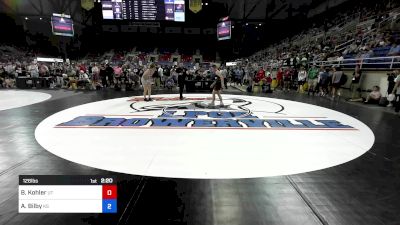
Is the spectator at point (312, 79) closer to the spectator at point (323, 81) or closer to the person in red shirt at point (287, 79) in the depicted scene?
the spectator at point (323, 81)

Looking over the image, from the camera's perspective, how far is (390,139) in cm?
472

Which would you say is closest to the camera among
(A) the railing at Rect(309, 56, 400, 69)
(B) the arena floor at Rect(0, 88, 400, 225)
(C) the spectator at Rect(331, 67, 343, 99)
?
(B) the arena floor at Rect(0, 88, 400, 225)

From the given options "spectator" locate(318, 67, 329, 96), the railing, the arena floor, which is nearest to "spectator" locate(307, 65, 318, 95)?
"spectator" locate(318, 67, 329, 96)

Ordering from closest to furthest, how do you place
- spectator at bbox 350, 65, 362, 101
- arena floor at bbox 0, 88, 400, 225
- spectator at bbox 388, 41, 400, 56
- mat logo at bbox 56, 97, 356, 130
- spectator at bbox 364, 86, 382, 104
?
arena floor at bbox 0, 88, 400, 225, mat logo at bbox 56, 97, 356, 130, spectator at bbox 364, 86, 382, 104, spectator at bbox 388, 41, 400, 56, spectator at bbox 350, 65, 362, 101

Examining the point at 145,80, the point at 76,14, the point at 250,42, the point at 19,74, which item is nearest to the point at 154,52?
the point at 76,14

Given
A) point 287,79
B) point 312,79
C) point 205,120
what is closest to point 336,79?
point 312,79

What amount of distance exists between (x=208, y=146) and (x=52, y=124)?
3.65 m

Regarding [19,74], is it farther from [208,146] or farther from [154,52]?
[154,52]

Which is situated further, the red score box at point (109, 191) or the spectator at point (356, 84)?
the spectator at point (356, 84)

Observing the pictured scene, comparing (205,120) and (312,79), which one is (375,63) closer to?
(312,79)
